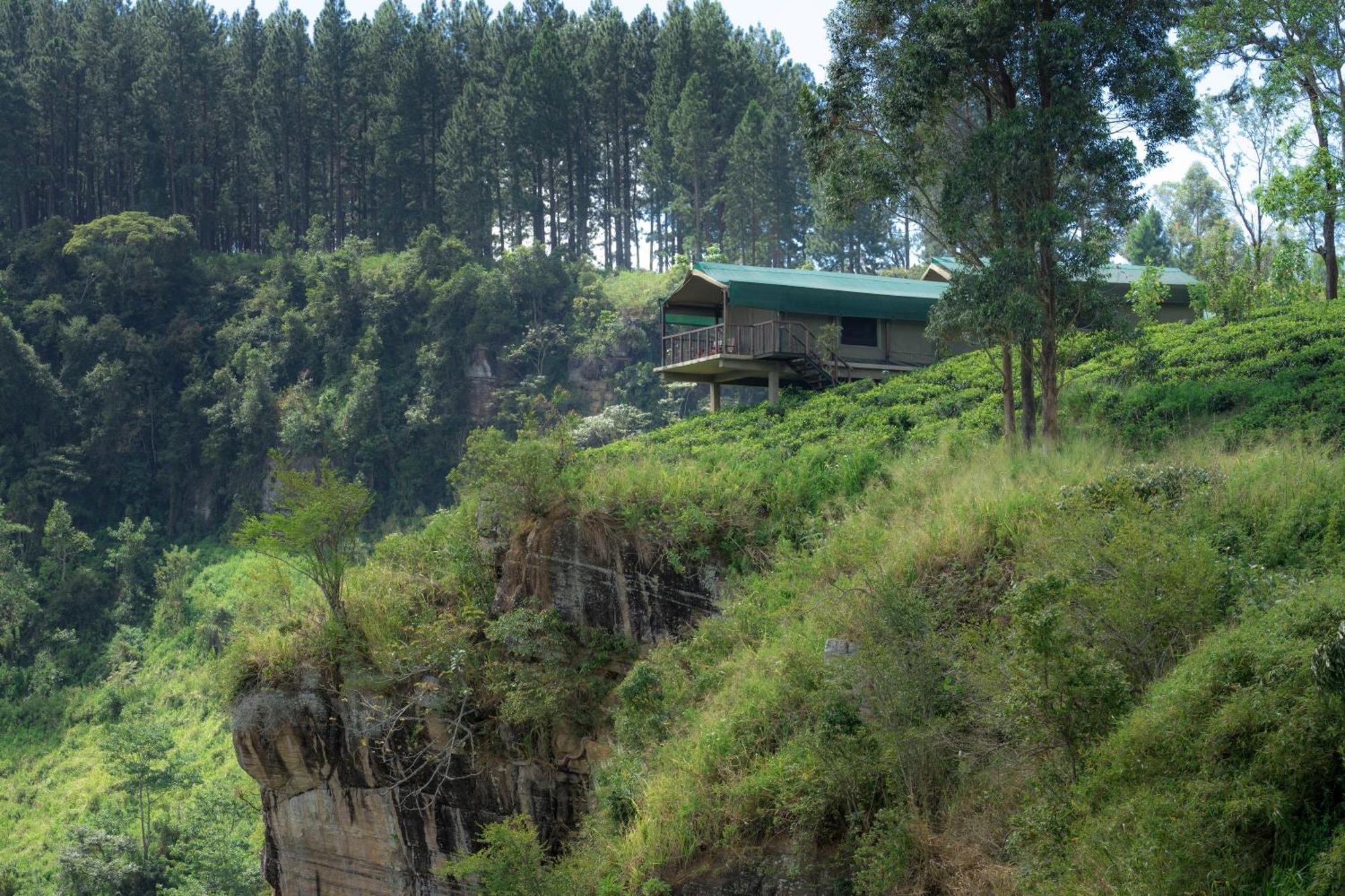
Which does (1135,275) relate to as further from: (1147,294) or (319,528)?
(319,528)

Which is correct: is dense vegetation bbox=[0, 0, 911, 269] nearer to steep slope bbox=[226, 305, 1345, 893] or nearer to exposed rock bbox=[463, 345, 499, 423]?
exposed rock bbox=[463, 345, 499, 423]

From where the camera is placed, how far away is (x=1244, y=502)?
48.8ft

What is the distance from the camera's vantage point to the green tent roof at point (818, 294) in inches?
1328

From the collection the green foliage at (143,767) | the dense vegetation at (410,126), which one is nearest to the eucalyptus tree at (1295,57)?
the green foliage at (143,767)

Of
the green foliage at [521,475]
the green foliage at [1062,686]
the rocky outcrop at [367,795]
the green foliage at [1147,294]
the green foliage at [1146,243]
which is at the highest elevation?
the green foliage at [1146,243]

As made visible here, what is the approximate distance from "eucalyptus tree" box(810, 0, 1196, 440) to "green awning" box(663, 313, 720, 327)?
A: 1467cm

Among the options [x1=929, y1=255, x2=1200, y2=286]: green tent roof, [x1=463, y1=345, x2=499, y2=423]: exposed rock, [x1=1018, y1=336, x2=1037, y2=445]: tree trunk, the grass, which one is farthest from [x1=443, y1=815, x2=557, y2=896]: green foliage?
[x1=463, y1=345, x2=499, y2=423]: exposed rock

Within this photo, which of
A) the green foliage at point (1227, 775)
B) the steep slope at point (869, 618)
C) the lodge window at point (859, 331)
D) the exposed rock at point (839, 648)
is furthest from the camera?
the lodge window at point (859, 331)

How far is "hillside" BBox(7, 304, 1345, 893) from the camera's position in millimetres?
9977

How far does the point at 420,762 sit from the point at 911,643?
12.1 m

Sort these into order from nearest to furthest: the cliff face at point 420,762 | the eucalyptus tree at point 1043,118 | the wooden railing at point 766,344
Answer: the eucalyptus tree at point 1043,118
the cliff face at point 420,762
the wooden railing at point 766,344

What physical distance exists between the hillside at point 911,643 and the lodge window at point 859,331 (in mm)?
3856

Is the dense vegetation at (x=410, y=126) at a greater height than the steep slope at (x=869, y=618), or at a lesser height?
greater

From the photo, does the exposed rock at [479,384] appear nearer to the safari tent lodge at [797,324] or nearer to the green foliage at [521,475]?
the safari tent lodge at [797,324]
